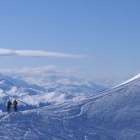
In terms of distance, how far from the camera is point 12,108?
155750 millimetres
